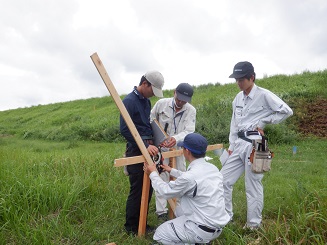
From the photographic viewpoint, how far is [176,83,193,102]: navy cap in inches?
167

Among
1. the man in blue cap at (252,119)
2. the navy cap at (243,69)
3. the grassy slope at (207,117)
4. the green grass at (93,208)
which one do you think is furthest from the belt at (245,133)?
the grassy slope at (207,117)

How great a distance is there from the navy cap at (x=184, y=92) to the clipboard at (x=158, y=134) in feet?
1.61

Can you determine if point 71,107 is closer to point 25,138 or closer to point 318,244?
point 25,138

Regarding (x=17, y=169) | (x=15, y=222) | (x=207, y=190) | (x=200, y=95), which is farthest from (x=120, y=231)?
(x=200, y=95)

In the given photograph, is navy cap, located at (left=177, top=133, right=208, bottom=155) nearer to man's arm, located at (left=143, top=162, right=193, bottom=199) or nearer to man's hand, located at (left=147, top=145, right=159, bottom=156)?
man's arm, located at (left=143, top=162, right=193, bottom=199)

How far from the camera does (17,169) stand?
504 centimetres

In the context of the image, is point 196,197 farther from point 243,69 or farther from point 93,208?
point 93,208

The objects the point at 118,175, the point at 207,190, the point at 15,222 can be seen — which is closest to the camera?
the point at 207,190

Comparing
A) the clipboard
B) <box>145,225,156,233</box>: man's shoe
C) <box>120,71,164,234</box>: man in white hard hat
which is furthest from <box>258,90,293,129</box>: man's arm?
<box>145,225,156,233</box>: man's shoe

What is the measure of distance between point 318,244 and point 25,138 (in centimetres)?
1597

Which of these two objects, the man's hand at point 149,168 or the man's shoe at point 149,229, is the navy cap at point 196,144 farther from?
the man's shoe at point 149,229

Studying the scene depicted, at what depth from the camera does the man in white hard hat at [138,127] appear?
12.5 feet

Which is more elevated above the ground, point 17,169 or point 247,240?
point 17,169

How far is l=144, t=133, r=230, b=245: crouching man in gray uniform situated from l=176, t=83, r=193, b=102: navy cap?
1036mm
